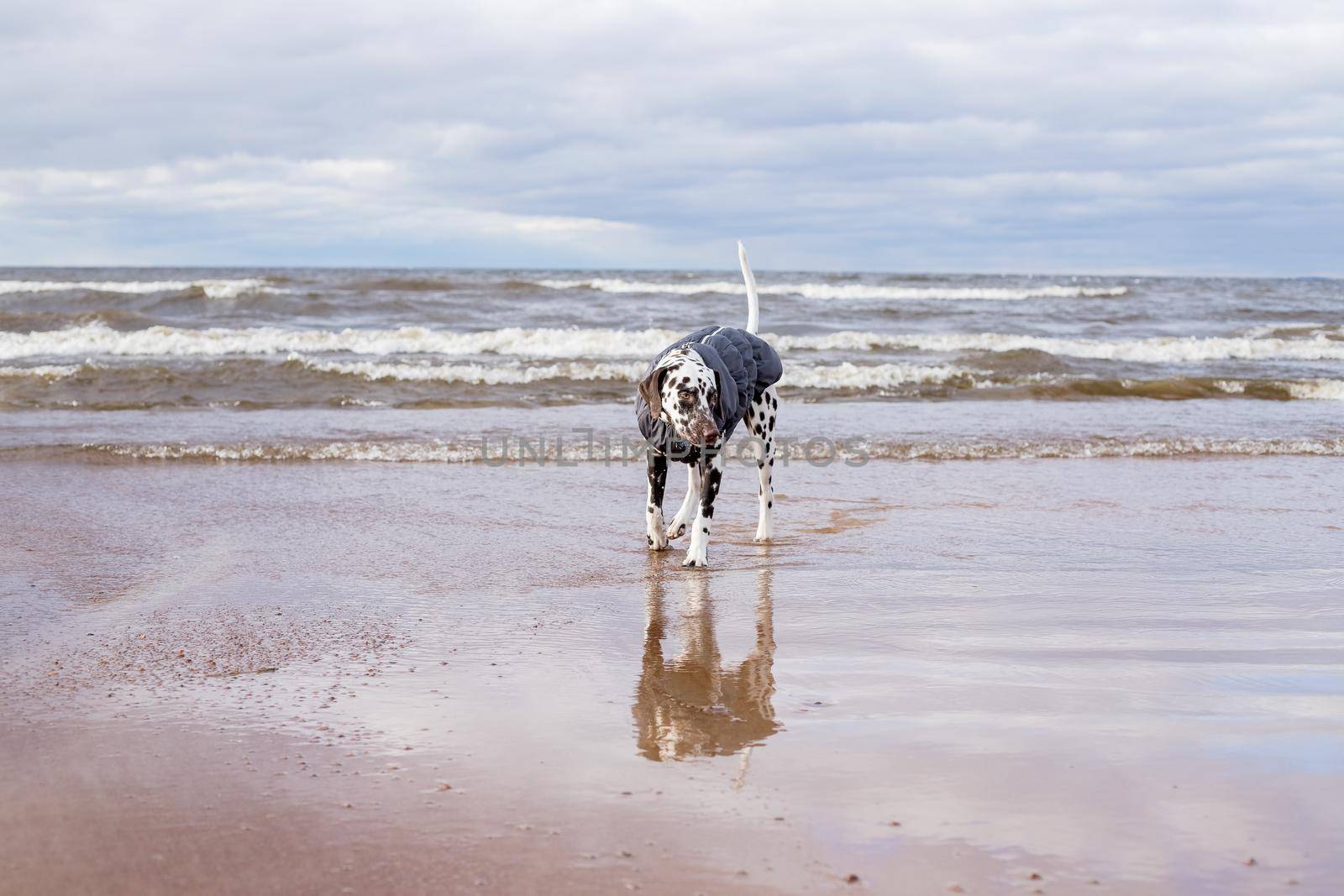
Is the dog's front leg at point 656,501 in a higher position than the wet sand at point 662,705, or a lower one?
higher

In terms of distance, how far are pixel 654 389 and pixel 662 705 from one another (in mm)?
2119

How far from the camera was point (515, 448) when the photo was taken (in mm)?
9812

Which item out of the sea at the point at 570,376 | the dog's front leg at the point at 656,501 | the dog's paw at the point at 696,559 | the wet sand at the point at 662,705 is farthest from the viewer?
the sea at the point at 570,376

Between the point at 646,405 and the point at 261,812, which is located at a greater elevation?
the point at 646,405

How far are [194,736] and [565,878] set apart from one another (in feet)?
4.60

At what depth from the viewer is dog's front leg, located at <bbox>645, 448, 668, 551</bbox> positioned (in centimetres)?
586

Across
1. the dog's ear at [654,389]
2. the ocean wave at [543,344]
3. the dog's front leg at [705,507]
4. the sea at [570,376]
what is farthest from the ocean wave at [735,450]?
the ocean wave at [543,344]

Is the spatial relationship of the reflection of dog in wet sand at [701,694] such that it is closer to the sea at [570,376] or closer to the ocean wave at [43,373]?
the sea at [570,376]

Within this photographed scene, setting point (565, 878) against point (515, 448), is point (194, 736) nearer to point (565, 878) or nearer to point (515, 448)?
point (565, 878)

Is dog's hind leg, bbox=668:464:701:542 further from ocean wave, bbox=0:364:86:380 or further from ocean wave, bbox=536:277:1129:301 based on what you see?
ocean wave, bbox=536:277:1129:301

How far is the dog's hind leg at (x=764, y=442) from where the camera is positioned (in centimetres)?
641

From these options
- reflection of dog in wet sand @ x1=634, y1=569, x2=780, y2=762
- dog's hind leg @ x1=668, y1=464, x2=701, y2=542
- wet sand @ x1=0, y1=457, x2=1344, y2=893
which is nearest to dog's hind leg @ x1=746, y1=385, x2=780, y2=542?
wet sand @ x1=0, y1=457, x2=1344, y2=893

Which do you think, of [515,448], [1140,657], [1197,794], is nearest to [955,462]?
[515,448]

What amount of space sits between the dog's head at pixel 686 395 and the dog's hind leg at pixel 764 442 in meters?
1.05
